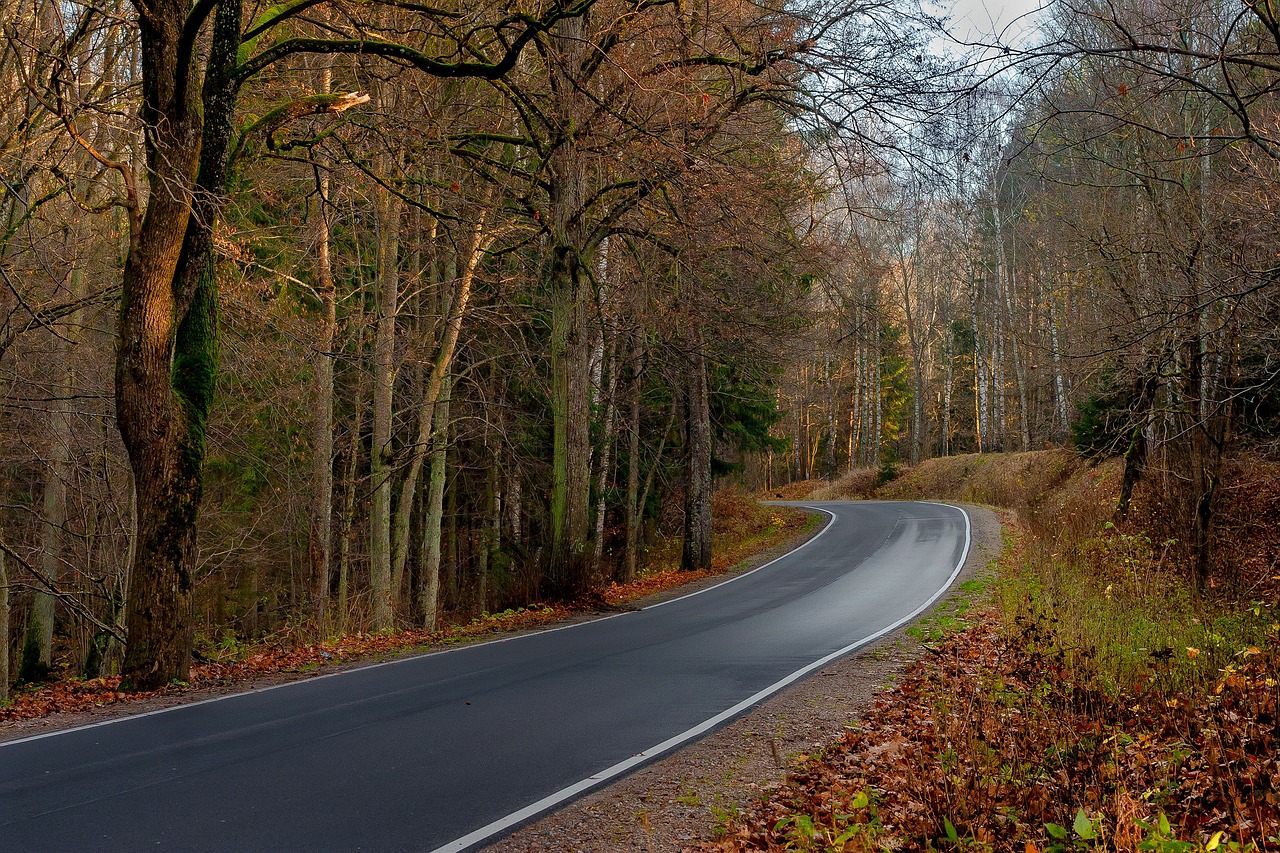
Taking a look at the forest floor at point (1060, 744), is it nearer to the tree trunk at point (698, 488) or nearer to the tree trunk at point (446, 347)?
the tree trunk at point (698, 488)

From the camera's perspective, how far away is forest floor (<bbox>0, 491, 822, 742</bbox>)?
870 cm

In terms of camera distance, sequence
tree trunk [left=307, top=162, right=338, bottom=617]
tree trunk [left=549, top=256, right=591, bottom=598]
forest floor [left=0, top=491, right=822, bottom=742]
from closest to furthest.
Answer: forest floor [left=0, top=491, right=822, bottom=742], tree trunk [left=549, top=256, right=591, bottom=598], tree trunk [left=307, top=162, right=338, bottom=617]

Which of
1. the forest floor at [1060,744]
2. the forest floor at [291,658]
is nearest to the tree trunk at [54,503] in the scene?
the forest floor at [291,658]

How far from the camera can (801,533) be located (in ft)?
98.9

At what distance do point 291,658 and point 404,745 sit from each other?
18.6ft

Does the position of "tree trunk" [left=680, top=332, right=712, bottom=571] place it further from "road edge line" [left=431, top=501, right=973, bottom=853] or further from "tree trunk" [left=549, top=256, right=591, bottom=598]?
"road edge line" [left=431, top=501, right=973, bottom=853]

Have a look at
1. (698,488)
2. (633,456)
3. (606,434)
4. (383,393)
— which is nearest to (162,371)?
(383,393)

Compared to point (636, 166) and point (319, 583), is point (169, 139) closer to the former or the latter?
point (636, 166)

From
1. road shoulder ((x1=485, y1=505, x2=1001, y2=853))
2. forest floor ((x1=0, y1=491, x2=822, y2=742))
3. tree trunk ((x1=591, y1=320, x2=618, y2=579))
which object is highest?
tree trunk ((x1=591, y1=320, x2=618, y2=579))

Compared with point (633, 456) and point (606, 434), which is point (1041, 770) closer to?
point (606, 434)

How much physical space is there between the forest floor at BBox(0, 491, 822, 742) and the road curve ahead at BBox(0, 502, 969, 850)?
22.8 inches

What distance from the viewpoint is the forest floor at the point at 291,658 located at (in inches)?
342

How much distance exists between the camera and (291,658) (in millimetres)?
11945

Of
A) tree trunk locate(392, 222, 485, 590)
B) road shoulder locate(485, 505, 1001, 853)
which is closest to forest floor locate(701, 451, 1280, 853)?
road shoulder locate(485, 505, 1001, 853)
